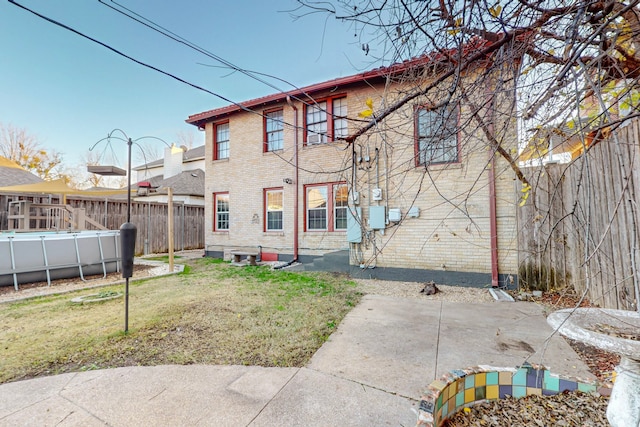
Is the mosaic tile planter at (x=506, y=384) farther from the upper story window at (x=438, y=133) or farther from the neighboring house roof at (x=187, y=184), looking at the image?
the neighboring house roof at (x=187, y=184)

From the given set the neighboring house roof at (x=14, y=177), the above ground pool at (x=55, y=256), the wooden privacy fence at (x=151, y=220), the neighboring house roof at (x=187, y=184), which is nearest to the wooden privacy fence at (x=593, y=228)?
the above ground pool at (x=55, y=256)

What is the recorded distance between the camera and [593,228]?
13.1 feet

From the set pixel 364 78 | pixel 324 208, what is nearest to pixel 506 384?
pixel 364 78

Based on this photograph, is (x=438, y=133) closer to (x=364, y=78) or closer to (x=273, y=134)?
(x=364, y=78)

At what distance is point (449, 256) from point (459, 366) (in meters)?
4.18

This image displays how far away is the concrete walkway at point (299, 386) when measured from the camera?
200 cm

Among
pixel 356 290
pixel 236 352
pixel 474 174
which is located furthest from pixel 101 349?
pixel 474 174

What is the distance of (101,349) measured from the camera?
3090 millimetres

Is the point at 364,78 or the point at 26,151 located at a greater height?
the point at 26,151

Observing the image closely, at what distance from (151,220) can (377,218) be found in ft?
32.7

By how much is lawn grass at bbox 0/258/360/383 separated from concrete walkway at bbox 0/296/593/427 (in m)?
0.25

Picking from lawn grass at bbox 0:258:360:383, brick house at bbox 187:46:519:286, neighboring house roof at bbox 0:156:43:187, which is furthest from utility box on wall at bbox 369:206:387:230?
neighboring house roof at bbox 0:156:43:187

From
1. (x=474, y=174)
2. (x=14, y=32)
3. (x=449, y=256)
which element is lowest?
(x=449, y=256)

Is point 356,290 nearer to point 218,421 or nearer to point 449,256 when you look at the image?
point 449,256
